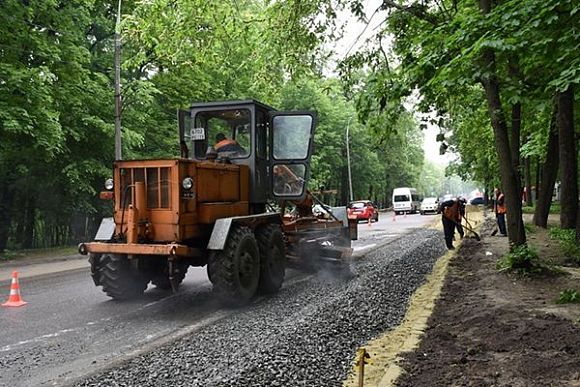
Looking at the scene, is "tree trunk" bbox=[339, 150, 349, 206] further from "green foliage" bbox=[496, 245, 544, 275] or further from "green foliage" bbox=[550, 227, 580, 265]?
"green foliage" bbox=[496, 245, 544, 275]

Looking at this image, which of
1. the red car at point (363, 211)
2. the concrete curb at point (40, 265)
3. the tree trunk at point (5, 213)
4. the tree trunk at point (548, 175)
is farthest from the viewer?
the red car at point (363, 211)

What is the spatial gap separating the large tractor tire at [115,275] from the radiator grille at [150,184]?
87 cm

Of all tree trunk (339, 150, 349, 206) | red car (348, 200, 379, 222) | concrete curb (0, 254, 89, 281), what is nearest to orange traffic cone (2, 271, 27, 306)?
concrete curb (0, 254, 89, 281)

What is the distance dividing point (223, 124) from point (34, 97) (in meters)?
7.40

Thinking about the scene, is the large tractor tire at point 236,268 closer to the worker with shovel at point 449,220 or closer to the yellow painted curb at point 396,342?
the yellow painted curb at point 396,342

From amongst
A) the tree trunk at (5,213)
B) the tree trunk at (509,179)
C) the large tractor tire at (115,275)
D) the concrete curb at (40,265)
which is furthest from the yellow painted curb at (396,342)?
the tree trunk at (5,213)

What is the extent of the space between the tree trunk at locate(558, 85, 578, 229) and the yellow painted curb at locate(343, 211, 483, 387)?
4761 millimetres

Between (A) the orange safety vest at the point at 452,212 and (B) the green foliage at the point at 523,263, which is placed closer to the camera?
(B) the green foliage at the point at 523,263

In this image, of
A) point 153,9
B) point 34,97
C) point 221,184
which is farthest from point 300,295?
point 34,97

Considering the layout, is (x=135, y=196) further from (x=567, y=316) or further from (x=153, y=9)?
(x=567, y=316)

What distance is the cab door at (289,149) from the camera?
9.77 metres

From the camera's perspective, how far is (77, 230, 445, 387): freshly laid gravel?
483cm

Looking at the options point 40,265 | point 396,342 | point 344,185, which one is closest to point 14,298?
point 396,342

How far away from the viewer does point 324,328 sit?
6.41 metres
